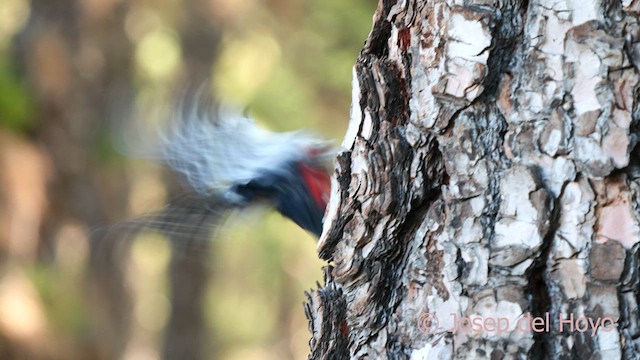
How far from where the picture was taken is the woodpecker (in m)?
1.27

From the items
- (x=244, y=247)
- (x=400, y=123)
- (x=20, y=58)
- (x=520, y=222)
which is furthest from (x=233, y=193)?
(x=244, y=247)

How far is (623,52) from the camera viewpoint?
2.21 feet

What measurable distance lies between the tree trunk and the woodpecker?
1.41 ft

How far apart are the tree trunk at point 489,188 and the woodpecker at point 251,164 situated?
0.43 meters

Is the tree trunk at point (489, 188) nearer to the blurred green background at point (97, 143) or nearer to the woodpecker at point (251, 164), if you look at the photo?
the woodpecker at point (251, 164)

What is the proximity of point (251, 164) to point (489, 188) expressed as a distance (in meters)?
0.65

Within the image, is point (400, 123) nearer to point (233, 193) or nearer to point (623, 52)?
point (623, 52)

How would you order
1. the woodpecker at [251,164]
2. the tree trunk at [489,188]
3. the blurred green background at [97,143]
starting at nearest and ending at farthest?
the tree trunk at [489,188]
the woodpecker at [251,164]
the blurred green background at [97,143]

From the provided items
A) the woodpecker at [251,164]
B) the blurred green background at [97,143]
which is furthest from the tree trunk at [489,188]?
the blurred green background at [97,143]

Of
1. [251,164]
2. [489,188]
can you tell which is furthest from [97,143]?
[489,188]

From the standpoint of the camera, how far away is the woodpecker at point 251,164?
1.27 meters

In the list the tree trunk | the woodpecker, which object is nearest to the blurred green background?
the woodpecker

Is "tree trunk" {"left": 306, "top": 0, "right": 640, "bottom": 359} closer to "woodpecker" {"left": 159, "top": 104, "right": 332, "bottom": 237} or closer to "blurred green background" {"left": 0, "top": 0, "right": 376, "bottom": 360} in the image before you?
"woodpecker" {"left": 159, "top": 104, "right": 332, "bottom": 237}

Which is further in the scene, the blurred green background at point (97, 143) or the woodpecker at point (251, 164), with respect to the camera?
the blurred green background at point (97, 143)
